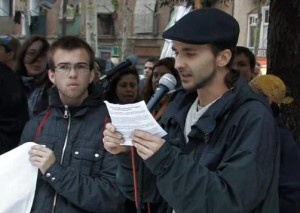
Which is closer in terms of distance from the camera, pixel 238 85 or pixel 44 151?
pixel 238 85

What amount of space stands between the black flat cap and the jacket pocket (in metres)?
0.78

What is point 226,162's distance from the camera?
5.69 feet

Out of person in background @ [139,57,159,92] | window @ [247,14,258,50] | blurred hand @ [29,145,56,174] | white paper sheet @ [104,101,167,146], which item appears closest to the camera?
white paper sheet @ [104,101,167,146]

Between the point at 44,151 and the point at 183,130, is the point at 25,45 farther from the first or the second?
the point at 183,130

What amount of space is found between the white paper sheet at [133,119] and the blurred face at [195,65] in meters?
0.20

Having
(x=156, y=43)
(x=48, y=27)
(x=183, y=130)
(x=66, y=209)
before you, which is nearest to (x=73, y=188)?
(x=66, y=209)

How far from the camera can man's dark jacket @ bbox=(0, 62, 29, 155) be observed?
310cm

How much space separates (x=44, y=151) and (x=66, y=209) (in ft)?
0.93

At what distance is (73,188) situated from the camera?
230cm

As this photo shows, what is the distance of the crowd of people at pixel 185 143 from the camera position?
5.54 ft

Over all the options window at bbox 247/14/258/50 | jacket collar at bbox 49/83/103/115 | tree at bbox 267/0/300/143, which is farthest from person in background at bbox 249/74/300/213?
window at bbox 247/14/258/50

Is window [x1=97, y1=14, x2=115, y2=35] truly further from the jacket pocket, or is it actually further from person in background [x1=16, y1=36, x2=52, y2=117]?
the jacket pocket

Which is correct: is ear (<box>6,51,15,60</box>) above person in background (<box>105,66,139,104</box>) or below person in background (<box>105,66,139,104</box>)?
above

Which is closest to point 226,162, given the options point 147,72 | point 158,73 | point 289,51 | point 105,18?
point 289,51
